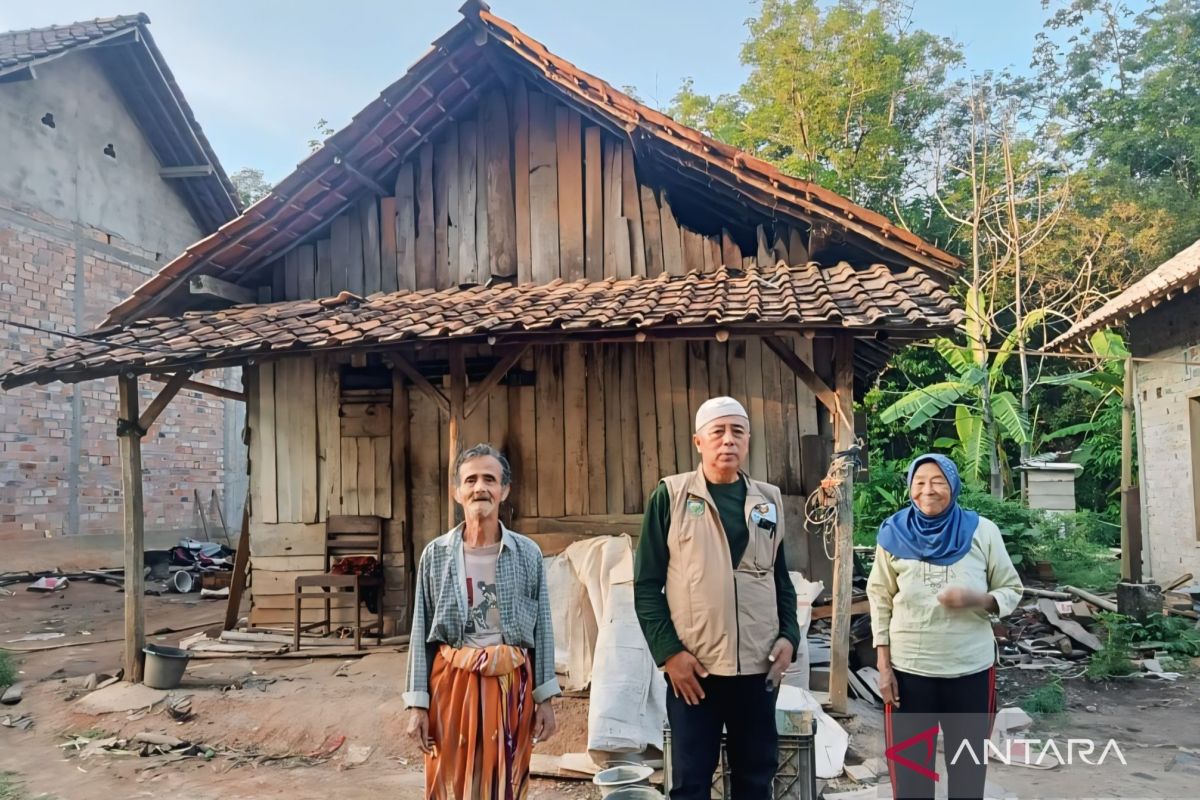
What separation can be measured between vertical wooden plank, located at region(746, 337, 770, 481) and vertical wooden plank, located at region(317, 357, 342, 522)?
13.6 feet

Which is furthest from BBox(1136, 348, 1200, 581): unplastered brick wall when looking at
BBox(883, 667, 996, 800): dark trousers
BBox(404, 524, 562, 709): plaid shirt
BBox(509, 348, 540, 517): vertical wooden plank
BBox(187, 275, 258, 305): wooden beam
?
BBox(187, 275, 258, 305): wooden beam

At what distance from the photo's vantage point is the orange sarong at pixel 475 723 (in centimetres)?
300

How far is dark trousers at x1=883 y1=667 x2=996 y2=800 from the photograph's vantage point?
323 centimetres

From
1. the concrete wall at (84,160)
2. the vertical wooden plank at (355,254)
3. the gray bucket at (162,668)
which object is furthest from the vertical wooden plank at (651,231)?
the concrete wall at (84,160)

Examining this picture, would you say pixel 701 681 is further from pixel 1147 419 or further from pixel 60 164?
pixel 60 164

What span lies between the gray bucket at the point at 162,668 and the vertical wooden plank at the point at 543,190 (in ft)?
15.6

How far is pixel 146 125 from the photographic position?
587 inches

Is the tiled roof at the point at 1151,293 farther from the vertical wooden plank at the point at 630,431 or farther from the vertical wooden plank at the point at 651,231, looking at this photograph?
the vertical wooden plank at the point at 630,431

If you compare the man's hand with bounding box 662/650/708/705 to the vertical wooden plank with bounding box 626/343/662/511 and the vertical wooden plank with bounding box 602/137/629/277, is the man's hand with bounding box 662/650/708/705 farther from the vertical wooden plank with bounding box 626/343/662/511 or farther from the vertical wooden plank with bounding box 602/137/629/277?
the vertical wooden plank with bounding box 602/137/629/277

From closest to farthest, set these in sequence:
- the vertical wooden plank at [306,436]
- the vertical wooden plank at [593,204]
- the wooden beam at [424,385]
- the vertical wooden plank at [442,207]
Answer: the wooden beam at [424,385] → the vertical wooden plank at [593,204] → the vertical wooden plank at [306,436] → the vertical wooden plank at [442,207]

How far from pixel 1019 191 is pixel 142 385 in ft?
67.1

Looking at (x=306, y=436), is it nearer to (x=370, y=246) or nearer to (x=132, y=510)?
(x=132, y=510)

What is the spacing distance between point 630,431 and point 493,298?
1.78 metres

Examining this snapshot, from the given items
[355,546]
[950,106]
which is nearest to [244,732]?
[355,546]
